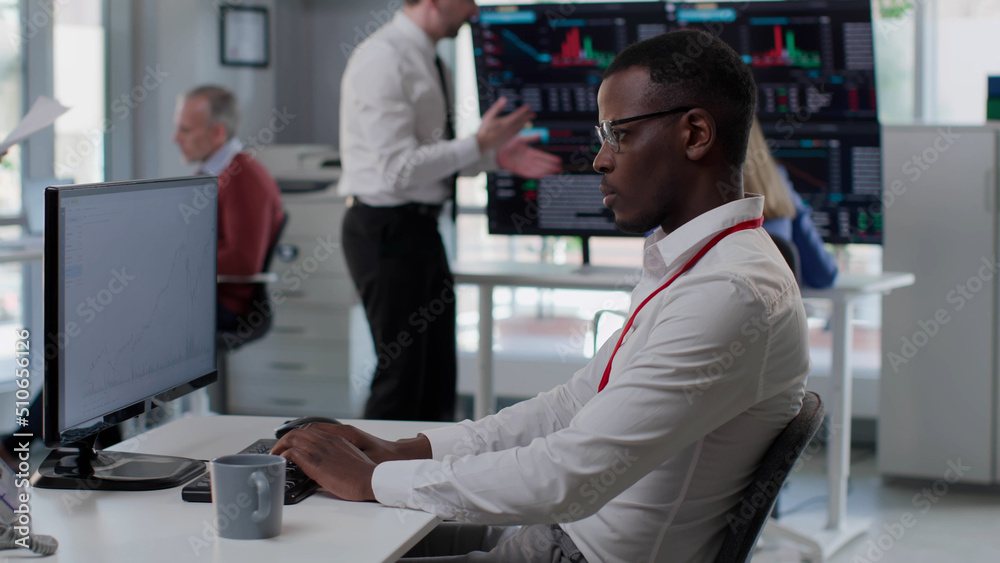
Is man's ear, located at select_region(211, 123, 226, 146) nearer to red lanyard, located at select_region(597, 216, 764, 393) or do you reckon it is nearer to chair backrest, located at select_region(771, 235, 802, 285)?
chair backrest, located at select_region(771, 235, 802, 285)

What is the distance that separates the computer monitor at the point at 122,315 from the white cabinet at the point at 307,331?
116 inches

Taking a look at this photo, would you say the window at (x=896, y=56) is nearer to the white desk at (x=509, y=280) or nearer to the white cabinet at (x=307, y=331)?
the white desk at (x=509, y=280)

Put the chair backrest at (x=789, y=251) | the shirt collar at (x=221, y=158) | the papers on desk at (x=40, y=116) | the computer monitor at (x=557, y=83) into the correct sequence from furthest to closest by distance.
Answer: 1. the shirt collar at (x=221, y=158)
2. the computer monitor at (x=557, y=83)
3. the chair backrest at (x=789, y=251)
4. the papers on desk at (x=40, y=116)

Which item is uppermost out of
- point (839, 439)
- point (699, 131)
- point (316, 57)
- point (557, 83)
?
point (316, 57)

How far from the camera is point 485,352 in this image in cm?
355

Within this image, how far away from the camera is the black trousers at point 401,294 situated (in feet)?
10.5

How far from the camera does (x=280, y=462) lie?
3.79ft

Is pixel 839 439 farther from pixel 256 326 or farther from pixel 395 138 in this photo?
pixel 256 326

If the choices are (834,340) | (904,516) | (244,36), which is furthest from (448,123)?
(244,36)

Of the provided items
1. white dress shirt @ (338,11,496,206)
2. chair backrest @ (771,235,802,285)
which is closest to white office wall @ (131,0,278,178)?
white dress shirt @ (338,11,496,206)

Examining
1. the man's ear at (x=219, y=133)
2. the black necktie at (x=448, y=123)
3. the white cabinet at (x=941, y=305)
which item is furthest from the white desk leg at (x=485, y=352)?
the white cabinet at (x=941, y=305)

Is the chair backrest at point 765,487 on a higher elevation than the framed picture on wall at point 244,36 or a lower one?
lower

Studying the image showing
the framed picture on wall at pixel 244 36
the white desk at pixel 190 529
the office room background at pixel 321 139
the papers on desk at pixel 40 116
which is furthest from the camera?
the framed picture on wall at pixel 244 36

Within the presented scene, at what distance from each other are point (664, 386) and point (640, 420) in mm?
47
